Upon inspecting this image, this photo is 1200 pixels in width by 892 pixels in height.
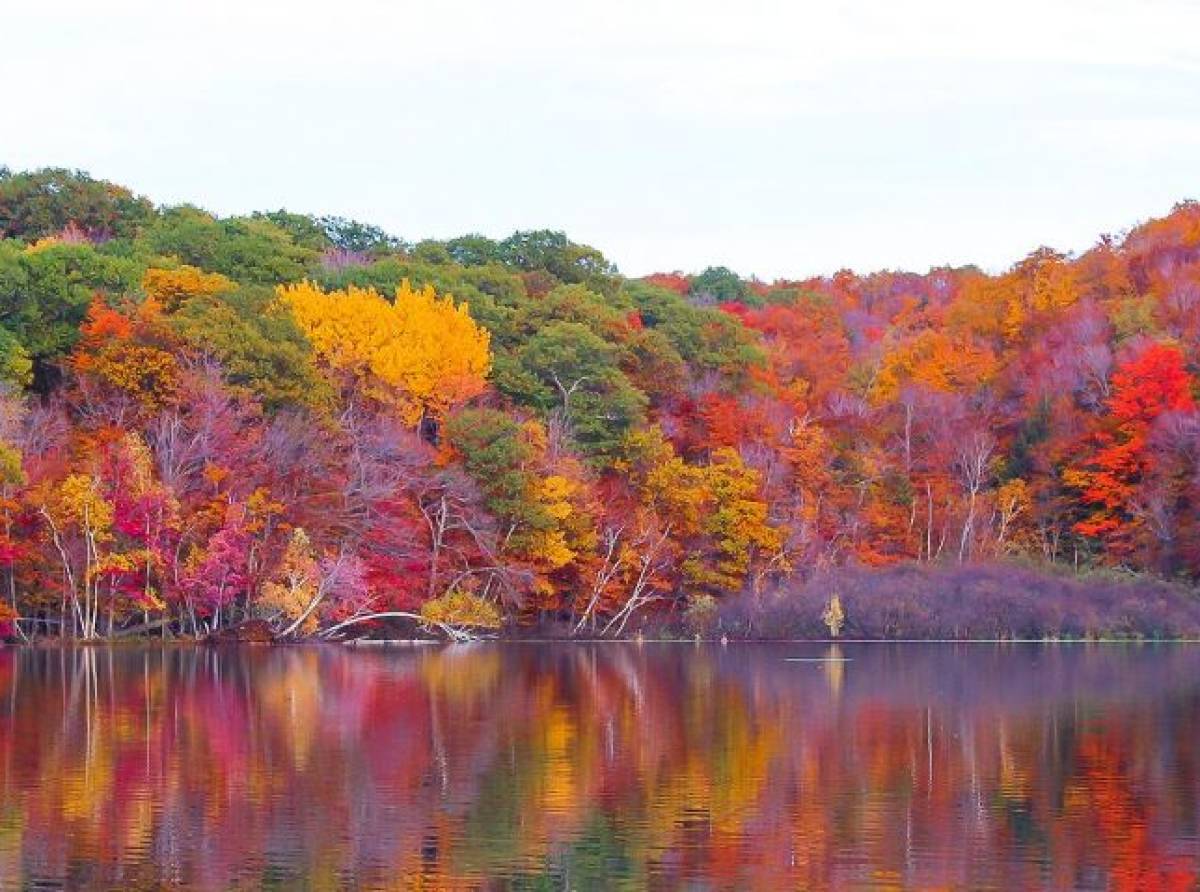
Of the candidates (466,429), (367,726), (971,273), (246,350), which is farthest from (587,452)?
(971,273)

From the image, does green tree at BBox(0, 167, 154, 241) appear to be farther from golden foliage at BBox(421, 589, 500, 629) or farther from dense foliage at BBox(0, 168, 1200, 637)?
golden foliage at BBox(421, 589, 500, 629)

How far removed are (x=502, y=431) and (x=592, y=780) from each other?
114 ft

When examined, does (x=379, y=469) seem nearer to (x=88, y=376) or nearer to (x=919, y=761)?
(x=88, y=376)

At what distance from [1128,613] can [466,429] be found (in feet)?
67.0

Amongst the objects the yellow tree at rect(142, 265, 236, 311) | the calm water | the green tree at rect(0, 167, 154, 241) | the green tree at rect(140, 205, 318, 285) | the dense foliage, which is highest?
the green tree at rect(0, 167, 154, 241)

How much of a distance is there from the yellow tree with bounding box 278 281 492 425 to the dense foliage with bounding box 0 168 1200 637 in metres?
0.10

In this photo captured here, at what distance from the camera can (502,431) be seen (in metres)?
59.6

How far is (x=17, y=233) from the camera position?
247 feet

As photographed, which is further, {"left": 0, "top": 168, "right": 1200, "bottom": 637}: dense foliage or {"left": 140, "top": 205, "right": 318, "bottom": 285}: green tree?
{"left": 140, "top": 205, "right": 318, "bottom": 285}: green tree

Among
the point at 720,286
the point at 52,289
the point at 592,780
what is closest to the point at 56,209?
the point at 52,289

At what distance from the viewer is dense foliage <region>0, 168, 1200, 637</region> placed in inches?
2156

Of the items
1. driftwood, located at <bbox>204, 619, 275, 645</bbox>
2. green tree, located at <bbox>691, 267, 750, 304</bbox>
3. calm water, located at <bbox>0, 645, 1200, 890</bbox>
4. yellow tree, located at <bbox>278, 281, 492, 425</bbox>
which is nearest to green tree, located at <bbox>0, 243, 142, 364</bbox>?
yellow tree, located at <bbox>278, 281, 492, 425</bbox>

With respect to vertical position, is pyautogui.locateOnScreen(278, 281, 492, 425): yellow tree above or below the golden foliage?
above

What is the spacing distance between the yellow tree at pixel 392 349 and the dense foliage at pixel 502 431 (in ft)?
0.32
